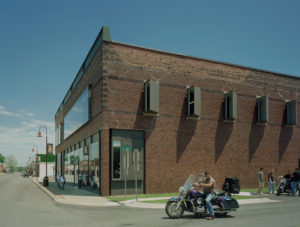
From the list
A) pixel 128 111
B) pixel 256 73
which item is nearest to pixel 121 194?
pixel 128 111

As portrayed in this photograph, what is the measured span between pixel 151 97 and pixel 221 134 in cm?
694

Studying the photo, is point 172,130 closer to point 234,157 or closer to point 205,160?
point 205,160

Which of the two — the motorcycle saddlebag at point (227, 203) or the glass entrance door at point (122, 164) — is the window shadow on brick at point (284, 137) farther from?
the motorcycle saddlebag at point (227, 203)

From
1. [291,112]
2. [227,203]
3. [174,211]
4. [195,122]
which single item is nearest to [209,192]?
[227,203]

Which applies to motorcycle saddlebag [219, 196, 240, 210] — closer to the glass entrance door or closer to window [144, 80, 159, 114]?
the glass entrance door

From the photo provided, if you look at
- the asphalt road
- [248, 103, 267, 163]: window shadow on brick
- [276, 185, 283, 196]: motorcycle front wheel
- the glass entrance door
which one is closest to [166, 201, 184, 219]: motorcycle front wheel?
the asphalt road

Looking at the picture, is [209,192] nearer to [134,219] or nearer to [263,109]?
[134,219]

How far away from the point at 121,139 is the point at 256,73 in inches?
530

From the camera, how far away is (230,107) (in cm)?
2489

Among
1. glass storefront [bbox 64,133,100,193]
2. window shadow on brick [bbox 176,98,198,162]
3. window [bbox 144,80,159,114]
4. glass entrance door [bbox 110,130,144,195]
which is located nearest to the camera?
glass entrance door [bbox 110,130,144,195]

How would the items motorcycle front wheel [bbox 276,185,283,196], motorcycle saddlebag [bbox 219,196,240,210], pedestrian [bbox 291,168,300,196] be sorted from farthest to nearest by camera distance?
1. motorcycle front wheel [bbox 276,185,283,196]
2. pedestrian [bbox 291,168,300,196]
3. motorcycle saddlebag [bbox 219,196,240,210]

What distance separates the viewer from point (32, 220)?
37.4ft

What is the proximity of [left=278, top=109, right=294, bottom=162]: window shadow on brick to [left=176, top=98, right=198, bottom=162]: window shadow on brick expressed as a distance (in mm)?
8942

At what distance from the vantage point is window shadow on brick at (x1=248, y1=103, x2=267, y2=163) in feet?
85.4
